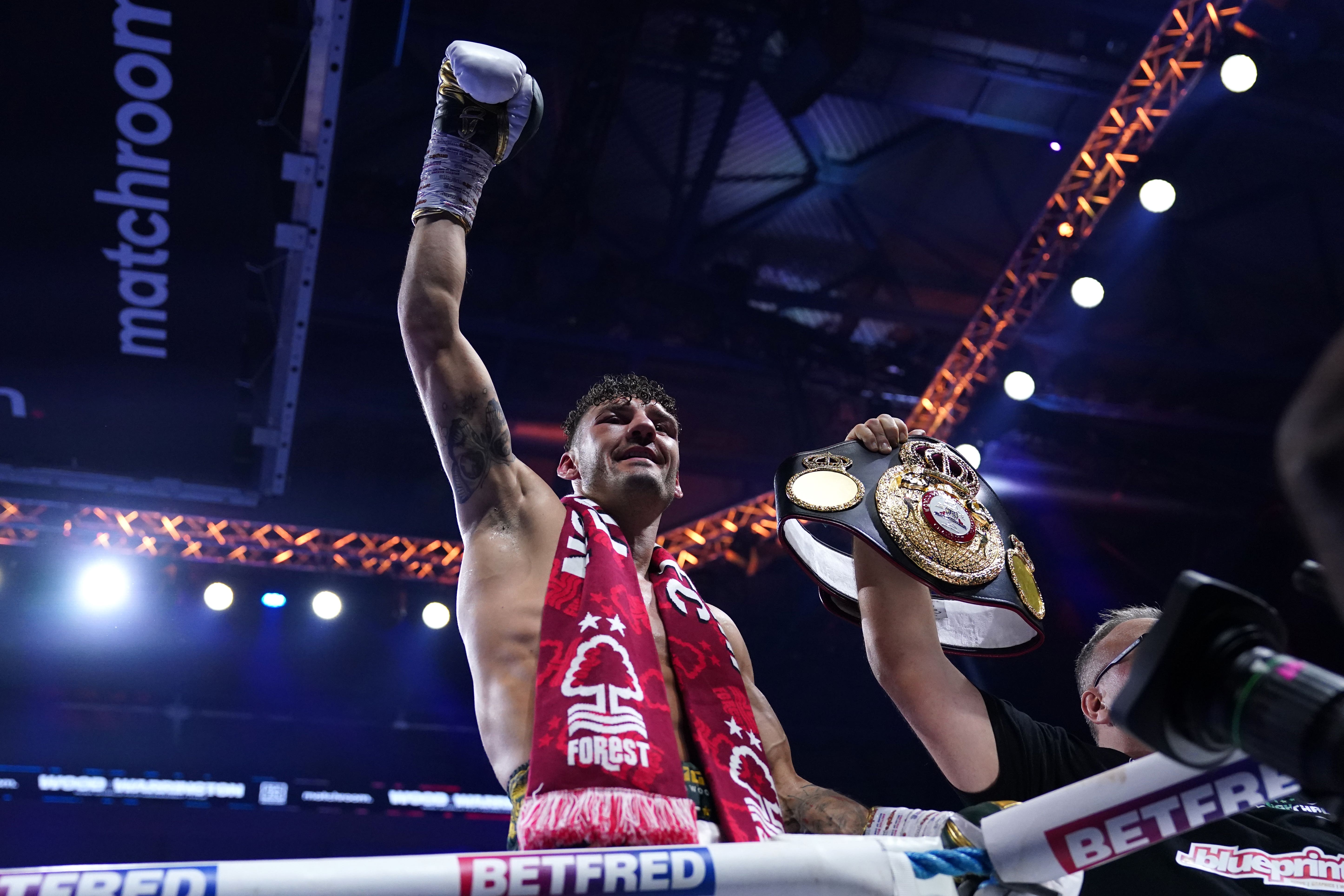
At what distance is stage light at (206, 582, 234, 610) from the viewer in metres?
5.83

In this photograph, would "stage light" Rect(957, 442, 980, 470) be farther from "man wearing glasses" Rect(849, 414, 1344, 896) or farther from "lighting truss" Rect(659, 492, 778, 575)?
"man wearing glasses" Rect(849, 414, 1344, 896)

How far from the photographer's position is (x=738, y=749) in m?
1.61

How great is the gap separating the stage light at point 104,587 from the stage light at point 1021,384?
484cm

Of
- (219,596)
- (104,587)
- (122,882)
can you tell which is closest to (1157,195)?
(122,882)

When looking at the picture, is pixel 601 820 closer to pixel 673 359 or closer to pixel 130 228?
pixel 130 228

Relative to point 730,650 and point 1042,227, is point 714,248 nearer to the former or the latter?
point 1042,227

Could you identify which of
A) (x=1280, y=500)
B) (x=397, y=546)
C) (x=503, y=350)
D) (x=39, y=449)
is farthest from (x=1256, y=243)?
(x=39, y=449)

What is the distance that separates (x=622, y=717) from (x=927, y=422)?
409 centimetres

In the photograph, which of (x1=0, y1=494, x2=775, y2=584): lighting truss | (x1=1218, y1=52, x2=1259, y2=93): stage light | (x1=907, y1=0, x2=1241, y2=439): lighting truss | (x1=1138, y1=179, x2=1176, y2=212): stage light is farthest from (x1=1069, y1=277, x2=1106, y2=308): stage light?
(x1=0, y1=494, x2=775, y2=584): lighting truss

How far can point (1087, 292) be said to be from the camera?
4.65 metres

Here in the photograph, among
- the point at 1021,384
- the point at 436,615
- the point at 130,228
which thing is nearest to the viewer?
the point at 130,228

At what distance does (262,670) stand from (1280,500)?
6.21m

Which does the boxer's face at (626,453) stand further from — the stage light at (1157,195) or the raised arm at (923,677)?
the stage light at (1157,195)

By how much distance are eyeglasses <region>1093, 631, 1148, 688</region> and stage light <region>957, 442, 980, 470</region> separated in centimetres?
304
